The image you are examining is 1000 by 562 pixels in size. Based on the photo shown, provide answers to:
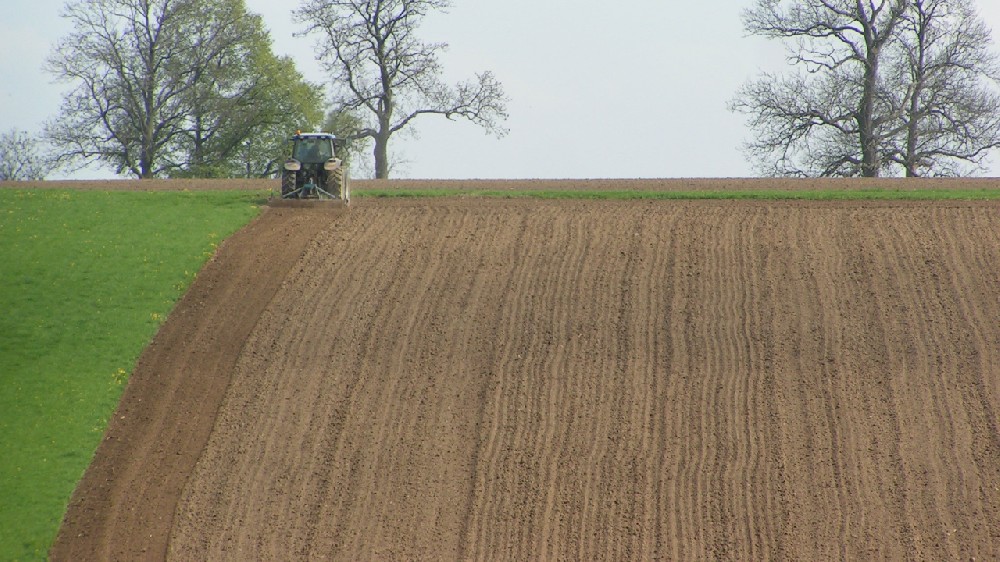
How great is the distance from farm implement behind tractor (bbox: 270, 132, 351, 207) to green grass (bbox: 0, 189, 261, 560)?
3.87 feet

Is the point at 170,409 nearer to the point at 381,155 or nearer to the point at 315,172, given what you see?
the point at 315,172

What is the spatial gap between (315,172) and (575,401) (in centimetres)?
1346

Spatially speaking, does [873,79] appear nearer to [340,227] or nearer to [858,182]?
[858,182]

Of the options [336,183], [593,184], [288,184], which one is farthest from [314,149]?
[593,184]

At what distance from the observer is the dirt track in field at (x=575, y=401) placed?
1828 cm

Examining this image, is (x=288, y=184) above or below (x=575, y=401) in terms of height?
above

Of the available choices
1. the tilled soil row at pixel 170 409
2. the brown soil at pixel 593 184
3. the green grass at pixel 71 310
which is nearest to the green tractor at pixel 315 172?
the green grass at pixel 71 310

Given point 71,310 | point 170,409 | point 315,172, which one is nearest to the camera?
point 170,409

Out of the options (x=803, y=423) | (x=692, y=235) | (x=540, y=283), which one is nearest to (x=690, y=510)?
(x=803, y=423)

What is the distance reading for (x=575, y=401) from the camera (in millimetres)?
20844

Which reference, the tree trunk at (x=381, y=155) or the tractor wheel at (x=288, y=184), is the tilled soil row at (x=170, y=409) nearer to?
the tractor wheel at (x=288, y=184)

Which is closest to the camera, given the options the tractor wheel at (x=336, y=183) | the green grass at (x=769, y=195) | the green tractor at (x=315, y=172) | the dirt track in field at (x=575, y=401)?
the dirt track in field at (x=575, y=401)

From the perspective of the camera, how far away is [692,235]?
26797 millimetres

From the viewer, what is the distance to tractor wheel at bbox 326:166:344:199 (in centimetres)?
3105
